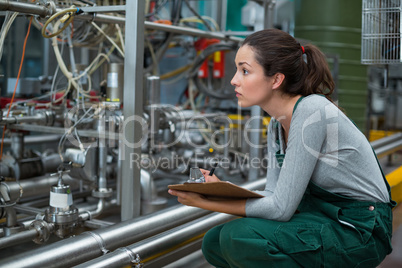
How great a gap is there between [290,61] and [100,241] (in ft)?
3.04

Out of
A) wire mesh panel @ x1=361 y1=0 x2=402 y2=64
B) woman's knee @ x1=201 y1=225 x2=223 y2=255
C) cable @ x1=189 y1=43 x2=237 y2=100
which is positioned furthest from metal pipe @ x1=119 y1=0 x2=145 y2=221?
cable @ x1=189 y1=43 x2=237 y2=100

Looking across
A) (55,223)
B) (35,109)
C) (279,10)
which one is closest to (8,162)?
(35,109)

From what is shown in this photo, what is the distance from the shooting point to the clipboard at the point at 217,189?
1.31 meters

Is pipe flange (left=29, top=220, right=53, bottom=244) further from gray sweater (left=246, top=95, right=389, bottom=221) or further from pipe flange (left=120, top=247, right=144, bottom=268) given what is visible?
gray sweater (left=246, top=95, right=389, bottom=221)

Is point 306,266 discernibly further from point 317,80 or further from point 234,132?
point 234,132

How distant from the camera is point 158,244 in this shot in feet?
5.76

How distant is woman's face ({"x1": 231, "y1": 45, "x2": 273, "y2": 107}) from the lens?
1449mm

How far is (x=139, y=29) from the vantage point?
74.7 inches

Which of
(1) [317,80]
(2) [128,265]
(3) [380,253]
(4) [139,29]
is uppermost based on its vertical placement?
(4) [139,29]

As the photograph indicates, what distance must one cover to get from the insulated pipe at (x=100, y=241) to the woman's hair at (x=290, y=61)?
82cm

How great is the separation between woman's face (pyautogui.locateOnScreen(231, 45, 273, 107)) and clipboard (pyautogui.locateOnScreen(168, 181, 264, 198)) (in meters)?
0.30

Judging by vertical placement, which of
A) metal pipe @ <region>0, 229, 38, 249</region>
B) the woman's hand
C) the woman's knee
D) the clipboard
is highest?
the clipboard

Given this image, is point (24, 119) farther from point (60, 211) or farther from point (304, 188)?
point (304, 188)

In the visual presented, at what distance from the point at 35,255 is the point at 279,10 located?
4624 millimetres
